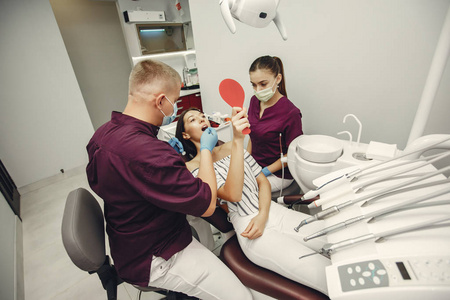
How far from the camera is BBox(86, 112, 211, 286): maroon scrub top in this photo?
750 mm

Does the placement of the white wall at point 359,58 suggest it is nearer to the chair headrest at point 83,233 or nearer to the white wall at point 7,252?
the chair headrest at point 83,233

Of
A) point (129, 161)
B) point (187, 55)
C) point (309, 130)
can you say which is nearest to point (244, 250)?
point (129, 161)

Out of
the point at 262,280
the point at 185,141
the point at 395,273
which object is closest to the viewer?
the point at 395,273

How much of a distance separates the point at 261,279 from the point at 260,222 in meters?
0.26

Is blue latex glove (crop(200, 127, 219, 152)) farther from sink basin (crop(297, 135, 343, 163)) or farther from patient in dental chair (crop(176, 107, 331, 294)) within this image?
sink basin (crop(297, 135, 343, 163))

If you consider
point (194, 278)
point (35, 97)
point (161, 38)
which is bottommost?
point (194, 278)

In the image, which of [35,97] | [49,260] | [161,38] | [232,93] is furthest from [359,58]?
[35,97]

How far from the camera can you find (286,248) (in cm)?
96

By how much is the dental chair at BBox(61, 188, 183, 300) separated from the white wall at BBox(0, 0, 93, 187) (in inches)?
99.7

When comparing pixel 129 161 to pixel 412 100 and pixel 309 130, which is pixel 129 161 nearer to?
pixel 309 130

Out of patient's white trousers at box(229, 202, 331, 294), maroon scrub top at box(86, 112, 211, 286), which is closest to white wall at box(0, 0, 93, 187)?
maroon scrub top at box(86, 112, 211, 286)

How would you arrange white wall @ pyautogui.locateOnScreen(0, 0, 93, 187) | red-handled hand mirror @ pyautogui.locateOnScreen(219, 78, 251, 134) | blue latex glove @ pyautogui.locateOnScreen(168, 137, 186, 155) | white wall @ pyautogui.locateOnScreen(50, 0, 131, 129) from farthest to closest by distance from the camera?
1. white wall @ pyautogui.locateOnScreen(50, 0, 131, 129)
2. white wall @ pyautogui.locateOnScreen(0, 0, 93, 187)
3. blue latex glove @ pyautogui.locateOnScreen(168, 137, 186, 155)
4. red-handled hand mirror @ pyautogui.locateOnScreen(219, 78, 251, 134)

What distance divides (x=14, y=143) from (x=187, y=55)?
2886 mm

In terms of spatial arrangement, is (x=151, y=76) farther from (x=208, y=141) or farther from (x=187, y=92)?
(x=187, y=92)
